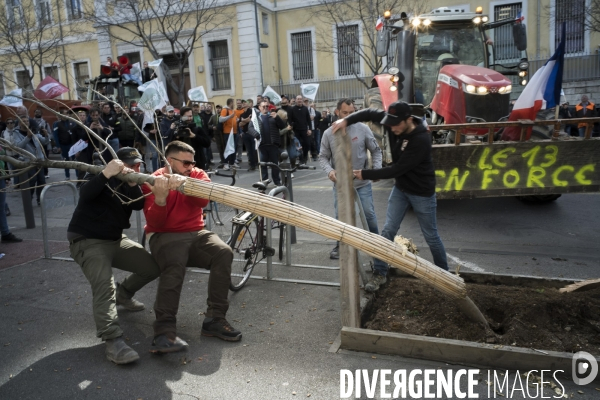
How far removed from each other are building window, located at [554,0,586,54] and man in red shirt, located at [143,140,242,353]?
71.1ft

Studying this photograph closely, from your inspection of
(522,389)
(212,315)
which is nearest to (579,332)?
(522,389)

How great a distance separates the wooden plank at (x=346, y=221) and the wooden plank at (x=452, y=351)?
0.18 metres

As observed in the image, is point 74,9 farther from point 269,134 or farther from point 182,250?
point 182,250

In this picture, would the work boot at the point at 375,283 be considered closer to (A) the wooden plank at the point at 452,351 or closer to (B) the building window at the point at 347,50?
(A) the wooden plank at the point at 452,351

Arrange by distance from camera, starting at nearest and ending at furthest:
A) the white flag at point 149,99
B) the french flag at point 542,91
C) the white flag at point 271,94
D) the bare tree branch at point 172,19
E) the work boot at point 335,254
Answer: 1. the work boot at point 335,254
2. the french flag at point 542,91
3. the white flag at point 149,99
4. the white flag at point 271,94
5. the bare tree branch at point 172,19

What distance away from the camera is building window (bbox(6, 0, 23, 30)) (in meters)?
26.3

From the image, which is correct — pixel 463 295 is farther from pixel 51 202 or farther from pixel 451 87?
pixel 51 202

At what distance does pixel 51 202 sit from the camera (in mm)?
11000

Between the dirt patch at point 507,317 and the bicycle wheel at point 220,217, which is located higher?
the bicycle wheel at point 220,217

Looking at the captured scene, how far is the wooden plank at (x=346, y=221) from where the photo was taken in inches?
161

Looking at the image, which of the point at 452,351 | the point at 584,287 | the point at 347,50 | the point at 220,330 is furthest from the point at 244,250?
the point at 347,50

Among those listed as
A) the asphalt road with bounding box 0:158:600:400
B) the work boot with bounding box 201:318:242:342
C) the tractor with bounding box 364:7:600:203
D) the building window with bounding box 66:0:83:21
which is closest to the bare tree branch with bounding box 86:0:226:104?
the building window with bounding box 66:0:83:21

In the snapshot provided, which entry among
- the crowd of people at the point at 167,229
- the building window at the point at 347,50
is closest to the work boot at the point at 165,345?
the crowd of people at the point at 167,229

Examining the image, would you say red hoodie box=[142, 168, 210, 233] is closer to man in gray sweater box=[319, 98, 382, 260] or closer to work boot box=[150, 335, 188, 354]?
work boot box=[150, 335, 188, 354]
